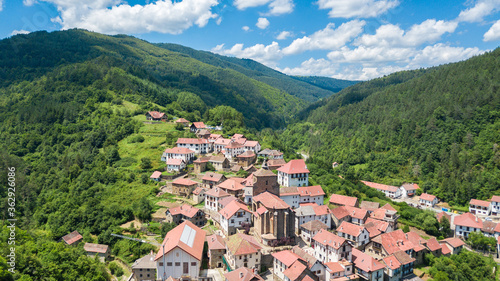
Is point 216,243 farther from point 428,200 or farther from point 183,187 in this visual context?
point 428,200

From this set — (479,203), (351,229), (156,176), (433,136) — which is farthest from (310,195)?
(433,136)

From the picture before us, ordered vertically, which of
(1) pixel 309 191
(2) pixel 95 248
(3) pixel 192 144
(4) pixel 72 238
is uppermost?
(3) pixel 192 144

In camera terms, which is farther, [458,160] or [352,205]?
[458,160]

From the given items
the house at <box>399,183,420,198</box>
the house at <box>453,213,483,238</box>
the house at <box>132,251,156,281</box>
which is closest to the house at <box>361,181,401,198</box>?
the house at <box>399,183,420,198</box>

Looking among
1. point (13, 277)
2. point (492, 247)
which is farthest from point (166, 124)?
point (492, 247)

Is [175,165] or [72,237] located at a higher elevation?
[175,165]

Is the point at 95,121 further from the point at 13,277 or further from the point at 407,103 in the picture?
the point at 407,103

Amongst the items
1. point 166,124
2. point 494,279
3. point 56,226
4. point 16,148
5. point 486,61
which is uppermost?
point 486,61

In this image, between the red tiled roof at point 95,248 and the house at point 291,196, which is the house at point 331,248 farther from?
the red tiled roof at point 95,248
